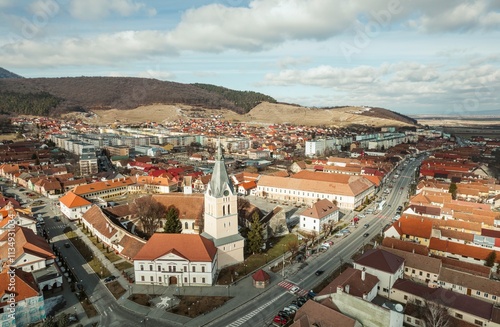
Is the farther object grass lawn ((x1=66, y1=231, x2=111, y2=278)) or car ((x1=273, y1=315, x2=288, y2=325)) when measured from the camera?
grass lawn ((x1=66, y1=231, x2=111, y2=278))

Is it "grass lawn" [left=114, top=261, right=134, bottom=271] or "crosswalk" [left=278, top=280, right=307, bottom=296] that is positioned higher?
"grass lawn" [left=114, top=261, right=134, bottom=271]

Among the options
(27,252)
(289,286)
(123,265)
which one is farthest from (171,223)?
(289,286)

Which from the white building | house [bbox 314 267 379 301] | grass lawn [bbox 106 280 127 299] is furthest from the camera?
the white building

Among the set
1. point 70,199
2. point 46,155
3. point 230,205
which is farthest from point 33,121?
point 230,205

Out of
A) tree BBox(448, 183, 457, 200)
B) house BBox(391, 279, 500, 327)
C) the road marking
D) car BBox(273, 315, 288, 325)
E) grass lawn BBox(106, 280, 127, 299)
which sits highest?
tree BBox(448, 183, 457, 200)

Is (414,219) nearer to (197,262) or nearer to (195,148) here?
(197,262)

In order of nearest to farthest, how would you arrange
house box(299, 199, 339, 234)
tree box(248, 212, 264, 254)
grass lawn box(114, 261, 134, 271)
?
grass lawn box(114, 261, 134, 271)
tree box(248, 212, 264, 254)
house box(299, 199, 339, 234)

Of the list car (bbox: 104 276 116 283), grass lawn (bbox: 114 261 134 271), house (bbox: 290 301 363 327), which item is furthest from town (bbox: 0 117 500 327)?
grass lawn (bbox: 114 261 134 271)

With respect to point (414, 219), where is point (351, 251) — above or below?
below

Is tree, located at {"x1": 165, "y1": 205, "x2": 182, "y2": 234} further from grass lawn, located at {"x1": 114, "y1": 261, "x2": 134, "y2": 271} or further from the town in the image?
grass lawn, located at {"x1": 114, "y1": 261, "x2": 134, "y2": 271}
